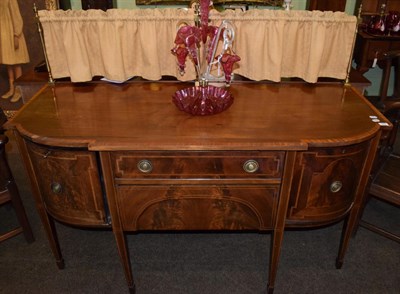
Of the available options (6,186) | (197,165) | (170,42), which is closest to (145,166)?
(197,165)

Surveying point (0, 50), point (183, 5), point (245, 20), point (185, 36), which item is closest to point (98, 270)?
point (185, 36)

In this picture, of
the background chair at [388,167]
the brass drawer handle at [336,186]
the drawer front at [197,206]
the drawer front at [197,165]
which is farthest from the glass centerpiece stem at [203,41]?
the background chair at [388,167]

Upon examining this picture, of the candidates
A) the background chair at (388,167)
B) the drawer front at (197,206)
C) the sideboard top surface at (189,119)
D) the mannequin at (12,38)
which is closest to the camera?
the sideboard top surface at (189,119)

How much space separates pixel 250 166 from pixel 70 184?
2.63 ft

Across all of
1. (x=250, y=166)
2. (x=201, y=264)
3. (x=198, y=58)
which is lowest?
(x=201, y=264)

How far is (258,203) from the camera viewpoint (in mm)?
1556

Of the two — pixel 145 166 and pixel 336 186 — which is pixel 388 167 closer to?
pixel 336 186

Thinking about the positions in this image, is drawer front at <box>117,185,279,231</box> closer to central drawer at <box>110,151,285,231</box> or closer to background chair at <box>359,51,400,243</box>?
central drawer at <box>110,151,285,231</box>

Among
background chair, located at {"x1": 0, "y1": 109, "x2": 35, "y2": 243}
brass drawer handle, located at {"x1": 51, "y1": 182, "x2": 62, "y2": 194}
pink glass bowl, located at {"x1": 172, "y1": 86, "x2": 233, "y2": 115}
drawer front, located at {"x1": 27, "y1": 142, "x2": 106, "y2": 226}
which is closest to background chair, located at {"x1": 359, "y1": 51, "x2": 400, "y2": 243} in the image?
pink glass bowl, located at {"x1": 172, "y1": 86, "x2": 233, "y2": 115}

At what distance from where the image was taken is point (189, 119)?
5.16 ft

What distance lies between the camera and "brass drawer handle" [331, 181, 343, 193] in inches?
61.5

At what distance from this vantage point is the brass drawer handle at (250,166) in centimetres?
145

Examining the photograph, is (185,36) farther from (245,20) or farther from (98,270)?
(98,270)

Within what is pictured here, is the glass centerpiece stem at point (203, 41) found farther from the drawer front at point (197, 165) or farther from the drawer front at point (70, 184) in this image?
the drawer front at point (70, 184)
